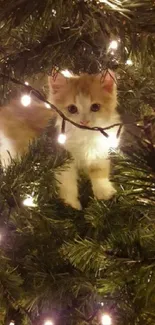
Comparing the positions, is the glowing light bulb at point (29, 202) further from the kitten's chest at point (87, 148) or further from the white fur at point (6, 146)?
the white fur at point (6, 146)

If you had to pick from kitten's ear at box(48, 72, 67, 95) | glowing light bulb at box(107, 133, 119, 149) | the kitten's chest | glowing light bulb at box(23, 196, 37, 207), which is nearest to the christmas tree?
glowing light bulb at box(23, 196, 37, 207)

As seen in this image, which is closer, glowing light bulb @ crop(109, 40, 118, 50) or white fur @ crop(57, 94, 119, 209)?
glowing light bulb @ crop(109, 40, 118, 50)

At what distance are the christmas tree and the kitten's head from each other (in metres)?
0.31

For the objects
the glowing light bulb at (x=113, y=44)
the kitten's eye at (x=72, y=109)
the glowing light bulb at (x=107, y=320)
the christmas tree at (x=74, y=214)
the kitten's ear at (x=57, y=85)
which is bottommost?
the glowing light bulb at (x=107, y=320)

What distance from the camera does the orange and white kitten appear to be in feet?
4.00

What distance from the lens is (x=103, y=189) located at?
1.17 m

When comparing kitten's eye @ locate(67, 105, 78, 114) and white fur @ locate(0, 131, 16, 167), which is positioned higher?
kitten's eye @ locate(67, 105, 78, 114)

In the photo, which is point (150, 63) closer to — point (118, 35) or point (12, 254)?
point (118, 35)

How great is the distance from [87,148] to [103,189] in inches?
7.1

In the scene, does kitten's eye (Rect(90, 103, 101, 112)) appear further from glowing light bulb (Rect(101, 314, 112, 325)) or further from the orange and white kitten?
glowing light bulb (Rect(101, 314, 112, 325))

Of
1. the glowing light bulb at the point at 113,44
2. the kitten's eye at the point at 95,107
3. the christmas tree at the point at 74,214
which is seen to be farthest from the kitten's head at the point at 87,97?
the glowing light bulb at the point at 113,44

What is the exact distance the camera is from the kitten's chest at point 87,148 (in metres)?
1.28

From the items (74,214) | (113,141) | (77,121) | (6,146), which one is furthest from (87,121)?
(74,214)

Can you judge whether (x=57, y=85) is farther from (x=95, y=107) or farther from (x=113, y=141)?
(x=113, y=141)
